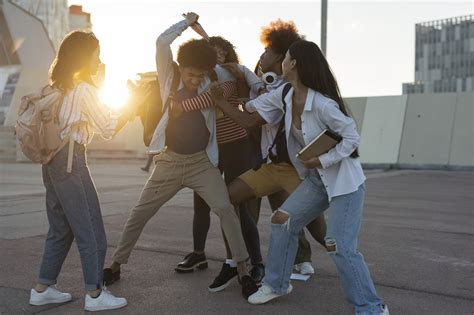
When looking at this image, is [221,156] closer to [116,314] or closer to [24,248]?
[116,314]

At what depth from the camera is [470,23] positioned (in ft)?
398

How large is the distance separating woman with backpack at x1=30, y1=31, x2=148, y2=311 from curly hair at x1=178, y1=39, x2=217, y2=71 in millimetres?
629

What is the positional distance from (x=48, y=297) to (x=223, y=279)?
1217 mm

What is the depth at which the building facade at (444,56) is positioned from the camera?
402ft

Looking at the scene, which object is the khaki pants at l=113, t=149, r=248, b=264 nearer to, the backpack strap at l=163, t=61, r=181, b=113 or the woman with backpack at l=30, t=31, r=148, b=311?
the backpack strap at l=163, t=61, r=181, b=113

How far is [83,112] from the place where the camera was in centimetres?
362

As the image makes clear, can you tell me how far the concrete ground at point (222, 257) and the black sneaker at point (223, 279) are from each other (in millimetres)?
55

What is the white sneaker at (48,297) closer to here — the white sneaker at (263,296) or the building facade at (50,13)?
the white sneaker at (263,296)

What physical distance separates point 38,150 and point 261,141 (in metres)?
1.64

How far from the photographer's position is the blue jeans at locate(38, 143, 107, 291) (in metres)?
3.66

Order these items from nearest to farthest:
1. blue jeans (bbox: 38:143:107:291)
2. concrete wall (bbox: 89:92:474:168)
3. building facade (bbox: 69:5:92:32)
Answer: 1. blue jeans (bbox: 38:143:107:291)
2. concrete wall (bbox: 89:92:474:168)
3. building facade (bbox: 69:5:92:32)

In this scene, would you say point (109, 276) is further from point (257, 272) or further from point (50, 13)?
point (50, 13)

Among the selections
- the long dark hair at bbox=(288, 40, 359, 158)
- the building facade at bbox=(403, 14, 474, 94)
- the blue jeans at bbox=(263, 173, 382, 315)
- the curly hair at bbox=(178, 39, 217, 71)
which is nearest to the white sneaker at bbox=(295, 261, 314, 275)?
the blue jeans at bbox=(263, 173, 382, 315)

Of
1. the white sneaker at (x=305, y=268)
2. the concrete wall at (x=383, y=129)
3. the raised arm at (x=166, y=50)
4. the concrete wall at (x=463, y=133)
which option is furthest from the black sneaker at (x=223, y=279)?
the concrete wall at (x=383, y=129)
